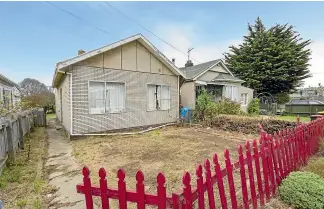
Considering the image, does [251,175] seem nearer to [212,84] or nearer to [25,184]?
[25,184]

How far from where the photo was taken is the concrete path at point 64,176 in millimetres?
3543

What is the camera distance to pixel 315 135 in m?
5.49

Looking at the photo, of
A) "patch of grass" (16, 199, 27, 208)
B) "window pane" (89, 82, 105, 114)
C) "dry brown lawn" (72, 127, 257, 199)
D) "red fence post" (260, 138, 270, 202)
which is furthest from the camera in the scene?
"window pane" (89, 82, 105, 114)

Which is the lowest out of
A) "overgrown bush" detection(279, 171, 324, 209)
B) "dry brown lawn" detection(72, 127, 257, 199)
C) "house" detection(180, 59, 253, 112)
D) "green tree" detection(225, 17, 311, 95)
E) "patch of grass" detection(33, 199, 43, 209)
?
"patch of grass" detection(33, 199, 43, 209)

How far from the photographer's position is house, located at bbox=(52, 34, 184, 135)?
9.21 m

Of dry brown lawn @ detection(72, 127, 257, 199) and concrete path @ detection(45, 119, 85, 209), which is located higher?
dry brown lawn @ detection(72, 127, 257, 199)

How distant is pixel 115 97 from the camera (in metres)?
10.4

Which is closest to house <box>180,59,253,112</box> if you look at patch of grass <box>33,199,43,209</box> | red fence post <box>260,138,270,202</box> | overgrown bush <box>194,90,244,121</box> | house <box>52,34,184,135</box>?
overgrown bush <box>194,90,244,121</box>

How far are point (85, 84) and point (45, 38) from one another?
868 cm

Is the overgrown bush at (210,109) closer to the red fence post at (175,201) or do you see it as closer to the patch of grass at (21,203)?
the patch of grass at (21,203)

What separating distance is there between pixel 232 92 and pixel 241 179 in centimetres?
1848

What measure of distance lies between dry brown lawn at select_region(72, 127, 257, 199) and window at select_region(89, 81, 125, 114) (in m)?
1.57

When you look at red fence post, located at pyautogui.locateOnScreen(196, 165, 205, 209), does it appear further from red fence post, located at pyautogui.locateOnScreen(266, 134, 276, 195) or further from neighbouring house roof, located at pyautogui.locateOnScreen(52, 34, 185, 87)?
neighbouring house roof, located at pyautogui.locateOnScreen(52, 34, 185, 87)

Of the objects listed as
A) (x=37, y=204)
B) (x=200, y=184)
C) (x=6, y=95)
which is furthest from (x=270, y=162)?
(x=6, y=95)
